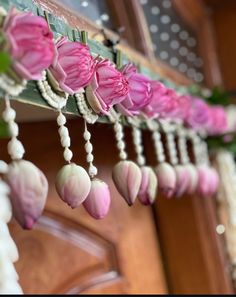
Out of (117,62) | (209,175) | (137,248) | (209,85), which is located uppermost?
(209,85)

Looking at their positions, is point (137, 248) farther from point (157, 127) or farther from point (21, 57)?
point (21, 57)

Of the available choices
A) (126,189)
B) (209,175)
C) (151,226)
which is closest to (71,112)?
(126,189)

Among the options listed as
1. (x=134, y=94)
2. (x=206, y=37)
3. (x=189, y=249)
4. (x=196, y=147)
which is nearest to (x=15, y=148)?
(x=134, y=94)

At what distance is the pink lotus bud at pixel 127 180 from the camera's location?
0.64m

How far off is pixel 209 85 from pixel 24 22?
3.80 feet

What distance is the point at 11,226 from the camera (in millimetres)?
903

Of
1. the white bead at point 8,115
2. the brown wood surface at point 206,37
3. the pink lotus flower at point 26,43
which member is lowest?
the white bead at point 8,115

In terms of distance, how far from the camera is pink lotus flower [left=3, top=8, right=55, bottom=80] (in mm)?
458

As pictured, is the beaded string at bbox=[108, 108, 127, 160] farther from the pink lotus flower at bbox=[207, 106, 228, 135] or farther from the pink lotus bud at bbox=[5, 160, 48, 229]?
the pink lotus flower at bbox=[207, 106, 228, 135]

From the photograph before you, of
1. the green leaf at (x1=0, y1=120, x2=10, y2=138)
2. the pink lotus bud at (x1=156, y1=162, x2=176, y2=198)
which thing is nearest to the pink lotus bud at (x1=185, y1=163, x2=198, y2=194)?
the pink lotus bud at (x1=156, y1=162, x2=176, y2=198)

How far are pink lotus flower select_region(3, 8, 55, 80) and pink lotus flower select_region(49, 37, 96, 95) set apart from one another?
62 mm

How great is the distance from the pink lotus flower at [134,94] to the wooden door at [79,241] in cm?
20

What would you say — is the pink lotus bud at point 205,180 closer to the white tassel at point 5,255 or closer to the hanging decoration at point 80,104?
the hanging decoration at point 80,104

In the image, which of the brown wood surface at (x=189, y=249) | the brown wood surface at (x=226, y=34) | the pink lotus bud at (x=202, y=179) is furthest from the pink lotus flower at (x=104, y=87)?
the brown wood surface at (x=226, y=34)
